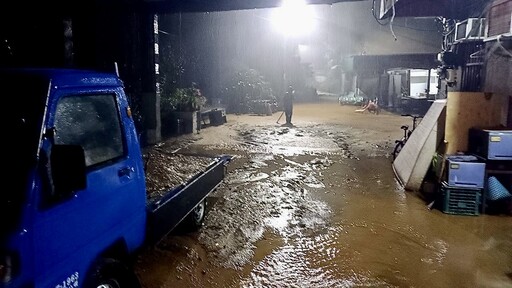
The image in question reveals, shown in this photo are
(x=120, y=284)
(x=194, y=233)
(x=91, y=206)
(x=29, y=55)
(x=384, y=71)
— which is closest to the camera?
(x=91, y=206)

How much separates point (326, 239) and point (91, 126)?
4112 mm

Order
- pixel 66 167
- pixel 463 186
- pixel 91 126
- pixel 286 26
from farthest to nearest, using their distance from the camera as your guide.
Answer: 1. pixel 286 26
2. pixel 463 186
3. pixel 91 126
4. pixel 66 167

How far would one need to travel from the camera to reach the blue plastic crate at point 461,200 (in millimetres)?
7082

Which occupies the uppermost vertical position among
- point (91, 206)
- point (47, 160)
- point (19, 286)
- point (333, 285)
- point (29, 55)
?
point (29, 55)

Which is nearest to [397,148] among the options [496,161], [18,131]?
[496,161]

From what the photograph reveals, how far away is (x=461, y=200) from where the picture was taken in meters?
7.14

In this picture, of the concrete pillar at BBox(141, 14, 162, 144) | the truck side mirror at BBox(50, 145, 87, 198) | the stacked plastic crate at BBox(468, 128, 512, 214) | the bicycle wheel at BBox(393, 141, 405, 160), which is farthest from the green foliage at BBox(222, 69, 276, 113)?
the truck side mirror at BBox(50, 145, 87, 198)

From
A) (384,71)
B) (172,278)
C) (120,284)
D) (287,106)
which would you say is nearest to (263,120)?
(287,106)

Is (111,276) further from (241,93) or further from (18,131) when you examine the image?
(241,93)

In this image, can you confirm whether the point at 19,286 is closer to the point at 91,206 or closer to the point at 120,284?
the point at 91,206

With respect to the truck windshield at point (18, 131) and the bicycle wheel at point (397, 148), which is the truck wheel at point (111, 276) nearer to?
the truck windshield at point (18, 131)

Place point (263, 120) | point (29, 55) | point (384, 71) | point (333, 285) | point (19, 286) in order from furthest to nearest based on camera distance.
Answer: point (384, 71)
point (263, 120)
point (29, 55)
point (333, 285)
point (19, 286)

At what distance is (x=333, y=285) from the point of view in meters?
4.60

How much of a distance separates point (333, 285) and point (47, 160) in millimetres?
3538
